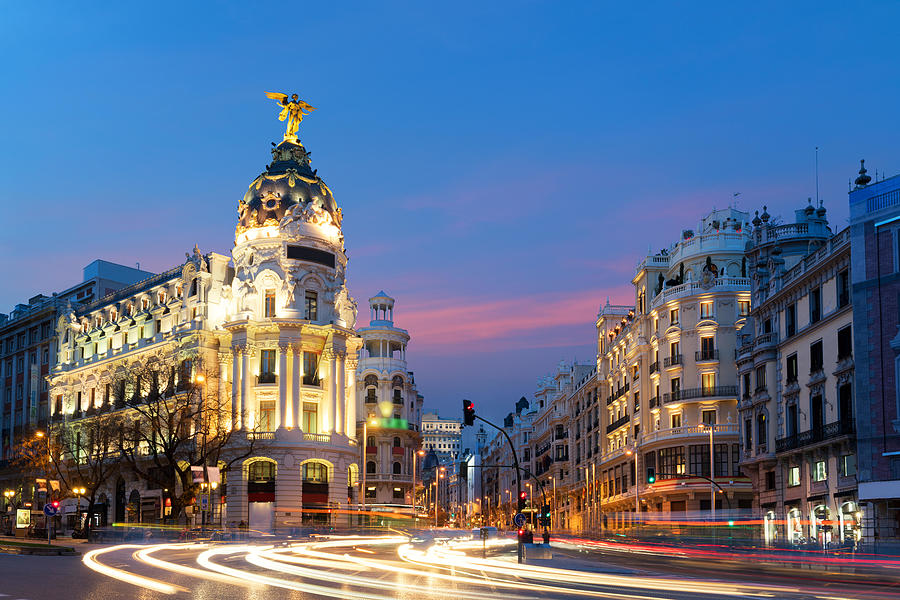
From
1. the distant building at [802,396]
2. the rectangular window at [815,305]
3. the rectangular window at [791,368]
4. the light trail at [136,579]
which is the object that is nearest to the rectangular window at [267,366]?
the distant building at [802,396]

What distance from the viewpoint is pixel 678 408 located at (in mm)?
78562

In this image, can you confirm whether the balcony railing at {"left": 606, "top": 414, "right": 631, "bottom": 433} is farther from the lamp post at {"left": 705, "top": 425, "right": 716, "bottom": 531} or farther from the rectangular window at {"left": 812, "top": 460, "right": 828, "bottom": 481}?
the rectangular window at {"left": 812, "top": 460, "right": 828, "bottom": 481}

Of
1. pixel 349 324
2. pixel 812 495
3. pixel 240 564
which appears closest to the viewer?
pixel 240 564

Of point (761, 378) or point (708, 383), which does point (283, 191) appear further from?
point (761, 378)

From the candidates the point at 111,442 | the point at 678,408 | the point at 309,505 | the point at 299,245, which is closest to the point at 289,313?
the point at 299,245

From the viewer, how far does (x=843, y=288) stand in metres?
→ 51.6

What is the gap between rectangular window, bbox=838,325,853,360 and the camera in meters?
50.6

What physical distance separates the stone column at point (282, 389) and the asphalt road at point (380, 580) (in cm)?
4313

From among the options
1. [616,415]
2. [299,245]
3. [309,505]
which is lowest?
[309,505]

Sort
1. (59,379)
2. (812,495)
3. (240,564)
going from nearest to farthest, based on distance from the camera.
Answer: (240,564), (812,495), (59,379)

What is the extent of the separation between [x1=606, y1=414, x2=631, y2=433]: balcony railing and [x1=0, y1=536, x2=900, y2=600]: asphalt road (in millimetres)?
54768

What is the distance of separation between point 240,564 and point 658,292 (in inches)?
2407

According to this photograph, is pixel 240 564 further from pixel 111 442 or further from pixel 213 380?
pixel 111 442

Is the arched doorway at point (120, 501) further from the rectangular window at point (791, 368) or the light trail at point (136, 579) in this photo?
the light trail at point (136, 579)
